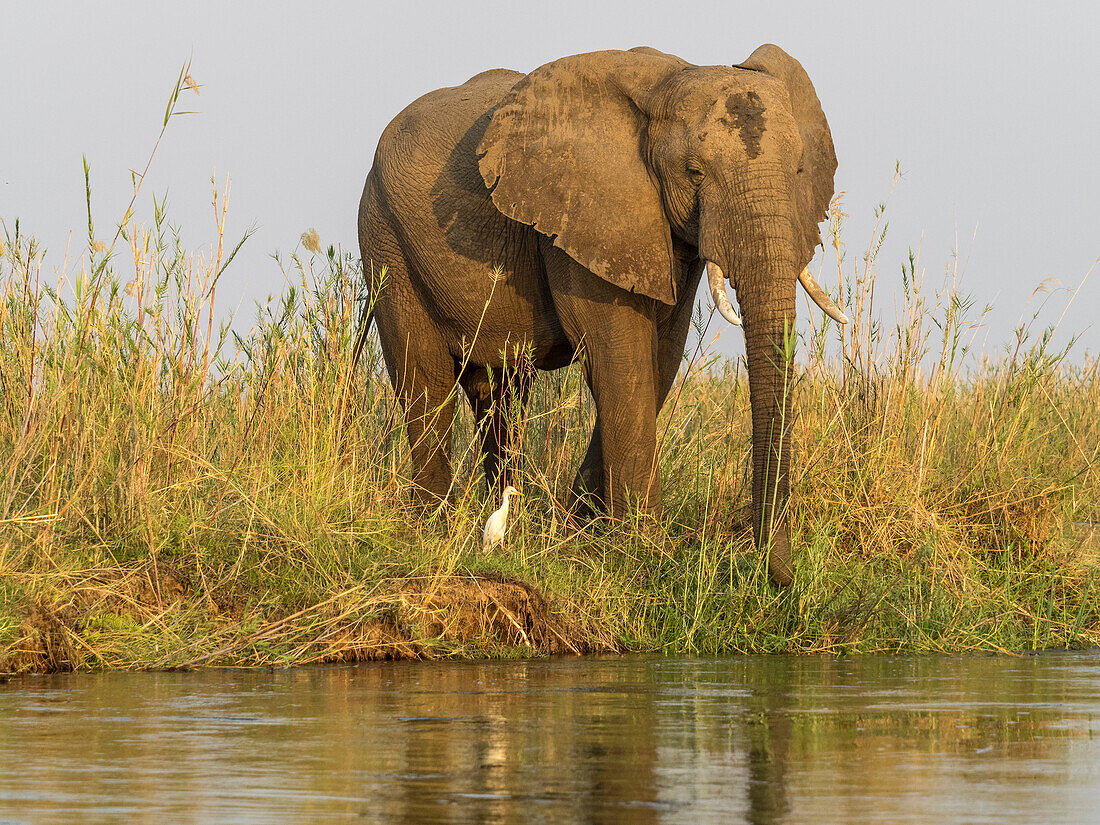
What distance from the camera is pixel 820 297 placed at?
8.19m

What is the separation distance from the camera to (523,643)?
6.83 meters

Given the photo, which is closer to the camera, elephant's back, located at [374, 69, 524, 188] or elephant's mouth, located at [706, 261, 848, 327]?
elephant's mouth, located at [706, 261, 848, 327]

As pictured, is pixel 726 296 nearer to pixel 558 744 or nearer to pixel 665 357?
pixel 665 357

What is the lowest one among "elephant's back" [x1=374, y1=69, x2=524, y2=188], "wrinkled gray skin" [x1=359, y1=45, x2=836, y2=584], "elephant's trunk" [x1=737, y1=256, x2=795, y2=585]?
"elephant's trunk" [x1=737, y1=256, x2=795, y2=585]

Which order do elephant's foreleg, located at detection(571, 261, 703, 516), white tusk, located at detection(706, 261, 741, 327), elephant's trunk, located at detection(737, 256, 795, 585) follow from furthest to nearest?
elephant's foreleg, located at detection(571, 261, 703, 516)
white tusk, located at detection(706, 261, 741, 327)
elephant's trunk, located at detection(737, 256, 795, 585)

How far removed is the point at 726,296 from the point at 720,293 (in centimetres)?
5

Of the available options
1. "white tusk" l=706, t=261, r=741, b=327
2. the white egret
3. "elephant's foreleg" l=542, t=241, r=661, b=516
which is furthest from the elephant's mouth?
the white egret

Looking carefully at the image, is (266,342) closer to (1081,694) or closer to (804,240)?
(804,240)

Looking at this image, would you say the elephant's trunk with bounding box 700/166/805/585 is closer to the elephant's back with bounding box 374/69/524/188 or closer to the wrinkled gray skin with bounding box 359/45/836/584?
the wrinkled gray skin with bounding box 359/45/836/584

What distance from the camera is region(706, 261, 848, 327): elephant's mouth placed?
7633 millimetres

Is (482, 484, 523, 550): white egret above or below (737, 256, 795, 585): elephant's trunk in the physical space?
below

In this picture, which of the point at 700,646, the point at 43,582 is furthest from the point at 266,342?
the point at 700,646

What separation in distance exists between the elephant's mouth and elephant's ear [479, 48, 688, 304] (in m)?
0.47

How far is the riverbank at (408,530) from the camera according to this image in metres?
6.56
